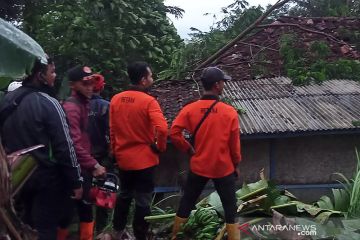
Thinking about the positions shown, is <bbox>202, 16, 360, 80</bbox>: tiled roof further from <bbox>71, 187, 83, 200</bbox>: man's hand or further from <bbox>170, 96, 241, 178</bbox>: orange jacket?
<bbox>71, 187, 83, 200</bbox>: man's hand

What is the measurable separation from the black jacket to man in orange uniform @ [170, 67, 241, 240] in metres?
1.47

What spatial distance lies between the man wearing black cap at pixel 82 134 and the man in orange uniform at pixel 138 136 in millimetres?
375

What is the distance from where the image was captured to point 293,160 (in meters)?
7.28

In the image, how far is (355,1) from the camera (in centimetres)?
1197

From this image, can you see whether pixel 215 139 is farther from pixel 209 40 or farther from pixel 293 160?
pixel 209 40

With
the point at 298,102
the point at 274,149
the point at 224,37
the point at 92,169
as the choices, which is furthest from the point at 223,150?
the point at 224,37

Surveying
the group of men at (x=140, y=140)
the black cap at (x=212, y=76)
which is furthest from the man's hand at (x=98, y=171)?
the black cap at (x=212, y=76)

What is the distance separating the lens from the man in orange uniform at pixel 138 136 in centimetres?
485

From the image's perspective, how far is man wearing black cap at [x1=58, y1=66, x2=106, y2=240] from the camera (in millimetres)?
4375

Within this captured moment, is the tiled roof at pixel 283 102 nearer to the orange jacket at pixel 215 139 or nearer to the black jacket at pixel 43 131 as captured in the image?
the orange jacket at pixel 215 139

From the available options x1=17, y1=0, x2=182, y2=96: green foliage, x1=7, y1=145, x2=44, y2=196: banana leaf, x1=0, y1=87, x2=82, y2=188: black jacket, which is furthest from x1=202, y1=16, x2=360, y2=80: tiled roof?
x1=7, y1=145, x2=44, y2=196: banana leaf

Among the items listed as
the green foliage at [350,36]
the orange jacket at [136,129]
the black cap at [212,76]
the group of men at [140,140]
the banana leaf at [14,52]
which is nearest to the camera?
the banana leaf at [14,52]

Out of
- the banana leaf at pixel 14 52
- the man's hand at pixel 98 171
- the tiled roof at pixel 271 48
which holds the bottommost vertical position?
the man's hand at pixel 98 171

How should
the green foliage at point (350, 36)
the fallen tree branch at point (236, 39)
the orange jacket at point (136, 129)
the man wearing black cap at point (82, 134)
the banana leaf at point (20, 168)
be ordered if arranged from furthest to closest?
the green foliage at point (350, 36), the fallen tree branch at point (236, 39), the orange jacket at point (136, 129), the man wearing black cap at point (82, 134), the banana leaf at point (20, 168)
